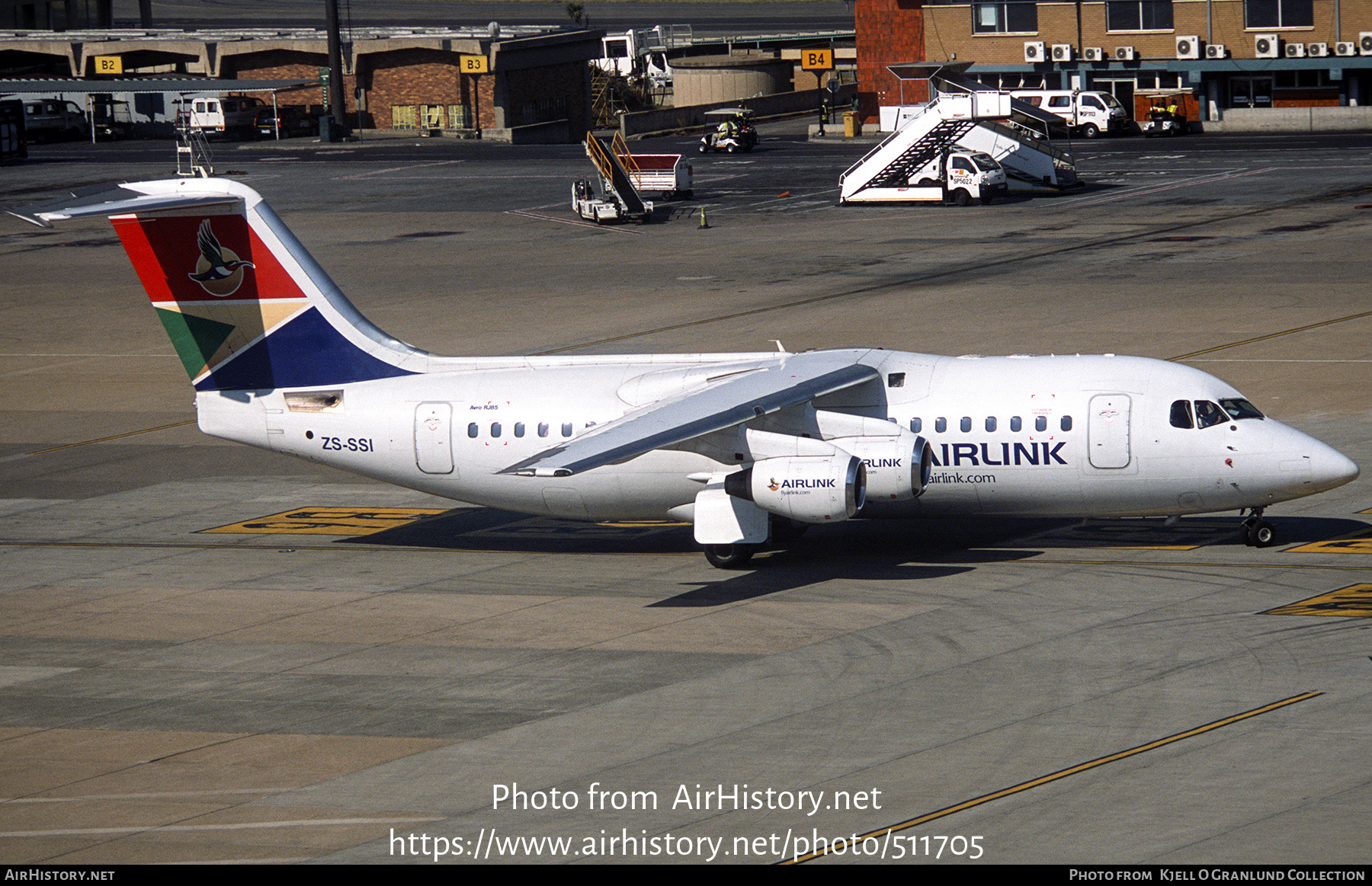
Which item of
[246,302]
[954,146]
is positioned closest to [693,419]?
[246,302]

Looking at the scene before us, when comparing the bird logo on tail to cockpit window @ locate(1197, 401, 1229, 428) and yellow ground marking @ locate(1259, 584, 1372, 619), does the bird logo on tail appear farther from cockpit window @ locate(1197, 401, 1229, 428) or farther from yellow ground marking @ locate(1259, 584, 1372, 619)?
yellow ground marking @ locate(1259, 584, 1372, 619)

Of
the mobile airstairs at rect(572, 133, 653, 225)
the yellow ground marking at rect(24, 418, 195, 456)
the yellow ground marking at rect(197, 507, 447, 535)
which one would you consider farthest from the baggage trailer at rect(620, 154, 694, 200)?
the yellow ground marking at rect(197, 507, 447, 535)

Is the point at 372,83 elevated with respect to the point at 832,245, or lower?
elevated

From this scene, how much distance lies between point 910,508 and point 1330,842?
44.8 feet

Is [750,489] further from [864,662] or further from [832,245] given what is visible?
[832,245]

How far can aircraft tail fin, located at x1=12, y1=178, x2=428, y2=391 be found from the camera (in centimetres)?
3259

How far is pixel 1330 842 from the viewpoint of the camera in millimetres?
17422

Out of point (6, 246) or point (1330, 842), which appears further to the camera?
point (6, 246)

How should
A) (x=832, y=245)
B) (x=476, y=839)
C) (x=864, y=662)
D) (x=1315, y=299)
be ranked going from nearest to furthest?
(x=476, y=839) → (x=864, y=662) → (x=1315, y=299) → (x=832, y=245)

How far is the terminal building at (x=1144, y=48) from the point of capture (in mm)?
106250

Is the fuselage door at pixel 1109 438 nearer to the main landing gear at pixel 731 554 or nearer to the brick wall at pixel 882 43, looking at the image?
the main landing gear at pixel 731 554

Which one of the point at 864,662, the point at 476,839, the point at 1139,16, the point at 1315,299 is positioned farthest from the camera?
the point at 1139,16

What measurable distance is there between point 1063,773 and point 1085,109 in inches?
3701
